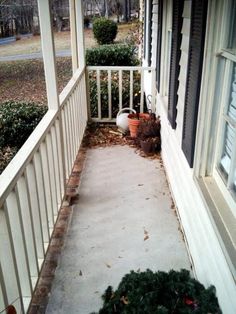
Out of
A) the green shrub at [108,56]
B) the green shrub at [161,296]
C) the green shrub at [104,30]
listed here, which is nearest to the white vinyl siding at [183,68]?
the green shrub at [161,296]

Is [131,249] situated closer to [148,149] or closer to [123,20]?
[148,149]

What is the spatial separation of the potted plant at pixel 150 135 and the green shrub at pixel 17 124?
140 cm

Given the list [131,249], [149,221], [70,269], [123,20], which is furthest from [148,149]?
[123,20]

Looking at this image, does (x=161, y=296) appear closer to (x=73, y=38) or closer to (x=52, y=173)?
(x=52, y=173)

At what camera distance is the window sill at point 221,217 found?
4.95ft

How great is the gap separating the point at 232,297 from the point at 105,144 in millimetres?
3424

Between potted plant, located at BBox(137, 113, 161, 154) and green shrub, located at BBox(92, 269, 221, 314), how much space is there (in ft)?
8.71

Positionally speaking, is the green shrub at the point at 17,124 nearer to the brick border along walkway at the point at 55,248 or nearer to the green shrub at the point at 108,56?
the brick border along walkway at the point at 55,248

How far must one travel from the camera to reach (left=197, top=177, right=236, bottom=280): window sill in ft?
4.95

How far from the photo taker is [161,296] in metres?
1.72

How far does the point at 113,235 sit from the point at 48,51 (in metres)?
1.59

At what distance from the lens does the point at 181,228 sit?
2.84 m

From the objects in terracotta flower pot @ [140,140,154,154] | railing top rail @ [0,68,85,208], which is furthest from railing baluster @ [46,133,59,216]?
terracotta flower pot @ [140,140,154,154]

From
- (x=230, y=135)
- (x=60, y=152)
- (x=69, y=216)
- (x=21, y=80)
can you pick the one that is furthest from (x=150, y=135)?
(x=230, y=135)
